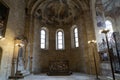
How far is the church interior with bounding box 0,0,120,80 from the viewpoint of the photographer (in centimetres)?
824

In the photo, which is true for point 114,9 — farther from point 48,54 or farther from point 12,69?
point 12,69

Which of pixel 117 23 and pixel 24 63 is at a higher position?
pixel 117 23

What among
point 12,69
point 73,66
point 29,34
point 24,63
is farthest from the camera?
point 73,66

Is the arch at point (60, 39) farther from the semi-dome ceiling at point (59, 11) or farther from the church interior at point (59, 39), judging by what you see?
the semi-dome ceiling at point (59, 11)

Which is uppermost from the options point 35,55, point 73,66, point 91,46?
point 91,46

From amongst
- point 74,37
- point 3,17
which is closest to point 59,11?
point 74,37

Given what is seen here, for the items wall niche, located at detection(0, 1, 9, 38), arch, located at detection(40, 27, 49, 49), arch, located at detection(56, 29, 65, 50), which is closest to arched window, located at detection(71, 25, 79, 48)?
arch, located at detection(56, 29, 65, 50)

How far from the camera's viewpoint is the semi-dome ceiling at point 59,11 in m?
13.6

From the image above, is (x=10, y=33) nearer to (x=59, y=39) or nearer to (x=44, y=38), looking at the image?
(x=44, y=38)

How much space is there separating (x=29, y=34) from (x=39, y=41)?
2.20 meters

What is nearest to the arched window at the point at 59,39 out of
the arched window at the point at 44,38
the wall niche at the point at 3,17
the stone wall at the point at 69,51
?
the stone wall at the point at 69,51

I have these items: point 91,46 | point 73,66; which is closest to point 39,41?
point 73,66

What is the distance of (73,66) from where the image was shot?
13.8m

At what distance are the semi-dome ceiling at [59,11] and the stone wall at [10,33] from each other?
13.0 feet
